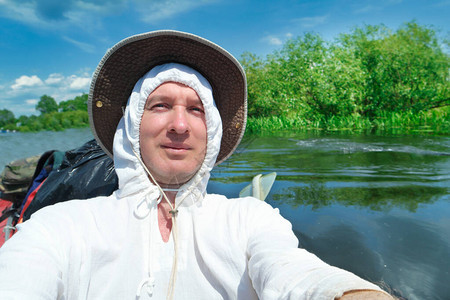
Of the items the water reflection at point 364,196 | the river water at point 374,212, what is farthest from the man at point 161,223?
the water reflection at point 364,196

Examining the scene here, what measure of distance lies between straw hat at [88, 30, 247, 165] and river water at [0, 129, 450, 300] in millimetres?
1419

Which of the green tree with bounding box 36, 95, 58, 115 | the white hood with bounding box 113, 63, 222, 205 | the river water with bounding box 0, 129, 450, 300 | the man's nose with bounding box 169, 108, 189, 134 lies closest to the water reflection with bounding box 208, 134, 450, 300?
the river water with bounding box 0, 129, 450, 300

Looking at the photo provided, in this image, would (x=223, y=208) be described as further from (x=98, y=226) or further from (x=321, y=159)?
(x=321, y=159)

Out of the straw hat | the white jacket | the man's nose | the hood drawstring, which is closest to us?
the white jacket

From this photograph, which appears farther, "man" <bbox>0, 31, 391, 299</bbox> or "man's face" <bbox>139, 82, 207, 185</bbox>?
"man's face" <bbox>139, 82, 207, 185</bbox>

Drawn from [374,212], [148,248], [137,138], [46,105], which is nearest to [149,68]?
[137,138]

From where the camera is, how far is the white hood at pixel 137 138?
1.32 m

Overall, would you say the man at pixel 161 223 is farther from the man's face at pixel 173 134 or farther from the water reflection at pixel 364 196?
the water reflection at pixel 364 196

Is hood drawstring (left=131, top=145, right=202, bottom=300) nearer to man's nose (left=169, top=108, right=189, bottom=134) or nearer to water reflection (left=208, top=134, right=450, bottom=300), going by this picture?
man's nose (left=169, top=108, right=189, bottom=134)

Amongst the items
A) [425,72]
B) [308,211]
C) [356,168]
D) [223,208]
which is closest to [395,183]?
[356,168]

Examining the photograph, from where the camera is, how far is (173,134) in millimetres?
1298

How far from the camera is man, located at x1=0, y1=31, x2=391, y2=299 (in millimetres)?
948

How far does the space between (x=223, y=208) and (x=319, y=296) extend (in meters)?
0.70

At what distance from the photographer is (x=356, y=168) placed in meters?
5.23
